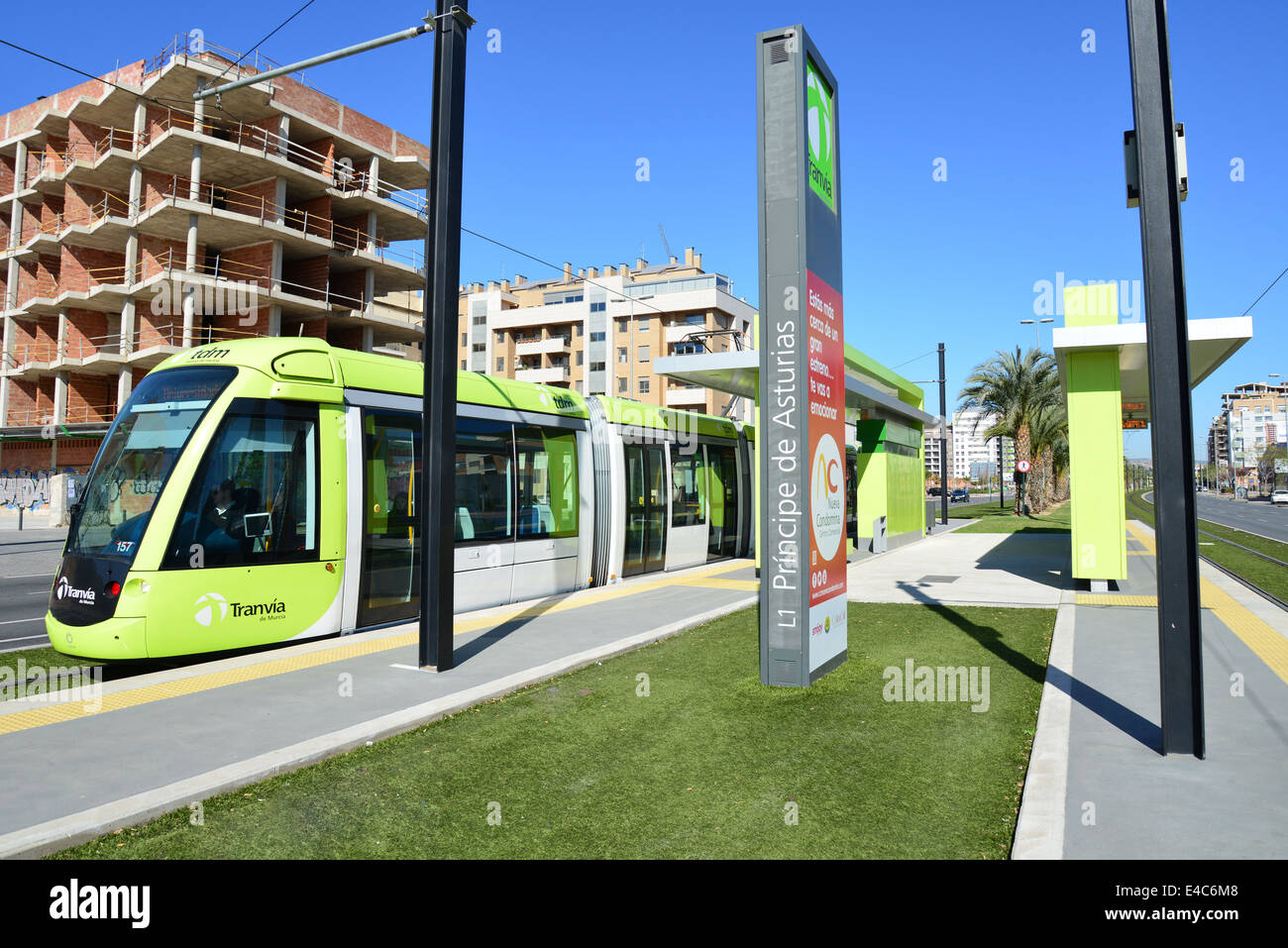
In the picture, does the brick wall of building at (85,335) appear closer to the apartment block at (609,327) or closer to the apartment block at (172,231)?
the apartment block at (172,231)

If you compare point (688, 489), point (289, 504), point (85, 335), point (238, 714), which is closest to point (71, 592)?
point (289, 504)

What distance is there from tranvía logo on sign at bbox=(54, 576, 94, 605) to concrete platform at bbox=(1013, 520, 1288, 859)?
733 centimetres

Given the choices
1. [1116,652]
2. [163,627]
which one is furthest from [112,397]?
[1116,652]

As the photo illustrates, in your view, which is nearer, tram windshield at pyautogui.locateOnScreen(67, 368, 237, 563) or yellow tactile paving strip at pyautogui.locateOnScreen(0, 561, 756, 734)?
yellow tactile paving strip at pyautogui.locateOnScreen(0, 561, 756, 734)

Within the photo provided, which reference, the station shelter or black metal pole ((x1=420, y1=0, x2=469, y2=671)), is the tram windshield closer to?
black metal pole ((x1=420, y1=0, x2=469, y2=671))

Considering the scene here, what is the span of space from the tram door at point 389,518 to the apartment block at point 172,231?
27.4 metres

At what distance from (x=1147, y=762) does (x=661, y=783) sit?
2931 millimetres

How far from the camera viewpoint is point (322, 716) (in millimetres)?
6004

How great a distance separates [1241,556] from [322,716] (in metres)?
20.5

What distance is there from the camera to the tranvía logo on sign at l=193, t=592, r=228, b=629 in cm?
733

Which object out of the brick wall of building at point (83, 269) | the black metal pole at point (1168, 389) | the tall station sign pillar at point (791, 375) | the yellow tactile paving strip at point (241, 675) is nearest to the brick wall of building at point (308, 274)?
the brick wall of building at point (83, 269)

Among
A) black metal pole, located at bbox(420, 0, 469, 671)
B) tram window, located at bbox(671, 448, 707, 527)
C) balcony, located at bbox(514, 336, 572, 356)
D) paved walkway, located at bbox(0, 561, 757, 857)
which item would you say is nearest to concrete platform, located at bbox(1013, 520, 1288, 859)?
paved walkway, located at bbox(0, 561, 757, 857)

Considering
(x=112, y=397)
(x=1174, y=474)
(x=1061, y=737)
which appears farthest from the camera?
(x=112, y=397)
